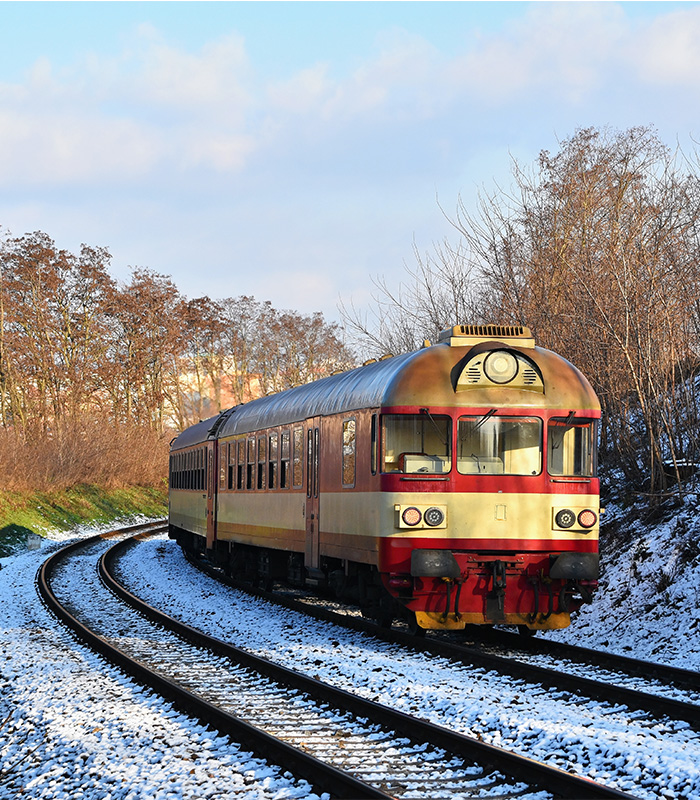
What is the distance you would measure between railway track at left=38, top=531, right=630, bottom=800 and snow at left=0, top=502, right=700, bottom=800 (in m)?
0.17

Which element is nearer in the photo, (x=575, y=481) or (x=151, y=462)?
(x=575, y=481)

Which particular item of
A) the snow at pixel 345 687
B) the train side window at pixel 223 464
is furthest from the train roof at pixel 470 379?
the train side window at pixel 223 464

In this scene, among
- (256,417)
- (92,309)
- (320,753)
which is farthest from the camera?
(92,309)

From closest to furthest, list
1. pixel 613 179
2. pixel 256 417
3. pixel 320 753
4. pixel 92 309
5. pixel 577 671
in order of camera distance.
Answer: pixel 320 753 < pixel 577 671 < pixel 256 417 < pixel 613 179 < pixel 92 309

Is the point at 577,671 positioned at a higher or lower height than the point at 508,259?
lower

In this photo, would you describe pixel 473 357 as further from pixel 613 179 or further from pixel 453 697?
pixel 613 179

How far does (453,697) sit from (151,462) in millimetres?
40152

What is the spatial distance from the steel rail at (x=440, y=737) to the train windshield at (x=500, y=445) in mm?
3006

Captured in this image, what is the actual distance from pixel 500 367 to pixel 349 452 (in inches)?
83.2

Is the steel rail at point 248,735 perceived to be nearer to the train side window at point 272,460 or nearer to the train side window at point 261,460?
the train side window at point 272,460

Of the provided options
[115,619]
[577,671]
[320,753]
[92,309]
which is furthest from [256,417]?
[92,309]

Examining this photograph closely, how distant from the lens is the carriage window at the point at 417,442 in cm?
1082

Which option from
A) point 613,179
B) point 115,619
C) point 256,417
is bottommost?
point 115,619

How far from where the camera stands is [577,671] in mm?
9438
